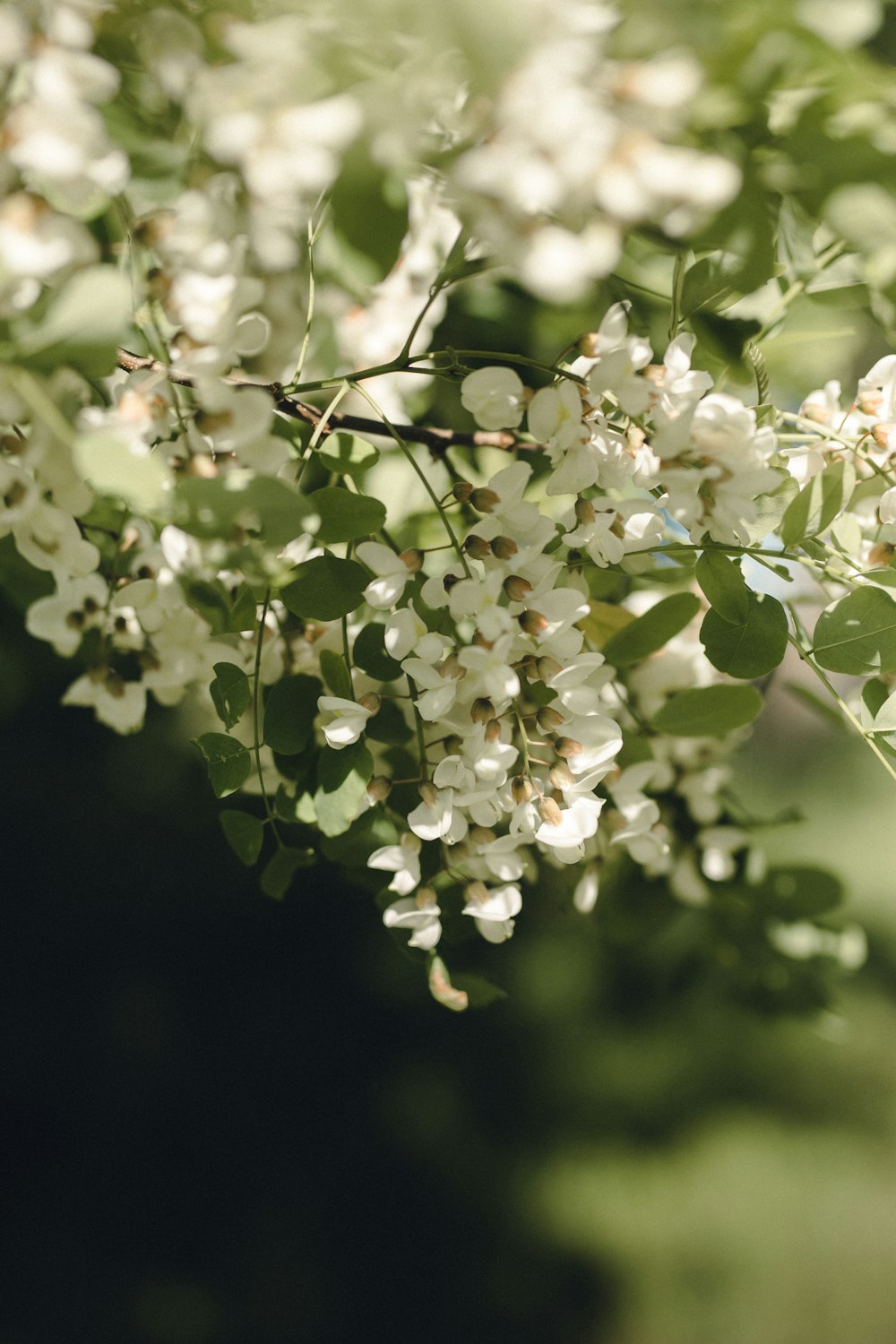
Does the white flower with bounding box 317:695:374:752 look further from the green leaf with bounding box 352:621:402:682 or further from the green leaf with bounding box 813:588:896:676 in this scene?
the green leaf with bounding box 813:588:896:676

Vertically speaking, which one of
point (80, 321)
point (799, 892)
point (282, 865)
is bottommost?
point (799, 892)

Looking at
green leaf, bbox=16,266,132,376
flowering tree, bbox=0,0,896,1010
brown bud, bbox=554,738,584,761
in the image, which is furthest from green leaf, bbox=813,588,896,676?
green leaf, bbox=16,266,132,376

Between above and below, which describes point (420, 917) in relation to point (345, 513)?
below

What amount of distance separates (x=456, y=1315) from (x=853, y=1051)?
0.79m

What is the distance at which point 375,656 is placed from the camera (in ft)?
1.74

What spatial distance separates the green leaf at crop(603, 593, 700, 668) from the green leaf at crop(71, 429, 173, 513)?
1.09 feet

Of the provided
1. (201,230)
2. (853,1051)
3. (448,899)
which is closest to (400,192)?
(201,230)

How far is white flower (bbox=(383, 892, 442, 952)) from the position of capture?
54 centimetres

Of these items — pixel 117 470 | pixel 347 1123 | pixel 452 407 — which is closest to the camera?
pixel 117 470

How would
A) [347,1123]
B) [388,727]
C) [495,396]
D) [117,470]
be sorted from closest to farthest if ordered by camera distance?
[117,470] < [495,396] < [388,727] < [347,1123]

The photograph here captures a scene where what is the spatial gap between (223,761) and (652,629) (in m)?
0.26

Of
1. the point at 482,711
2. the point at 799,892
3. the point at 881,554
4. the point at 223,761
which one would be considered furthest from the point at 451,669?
the point at 799,892

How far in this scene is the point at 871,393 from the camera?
0.50 meters

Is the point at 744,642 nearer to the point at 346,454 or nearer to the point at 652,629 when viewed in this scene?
the point at 652,629
